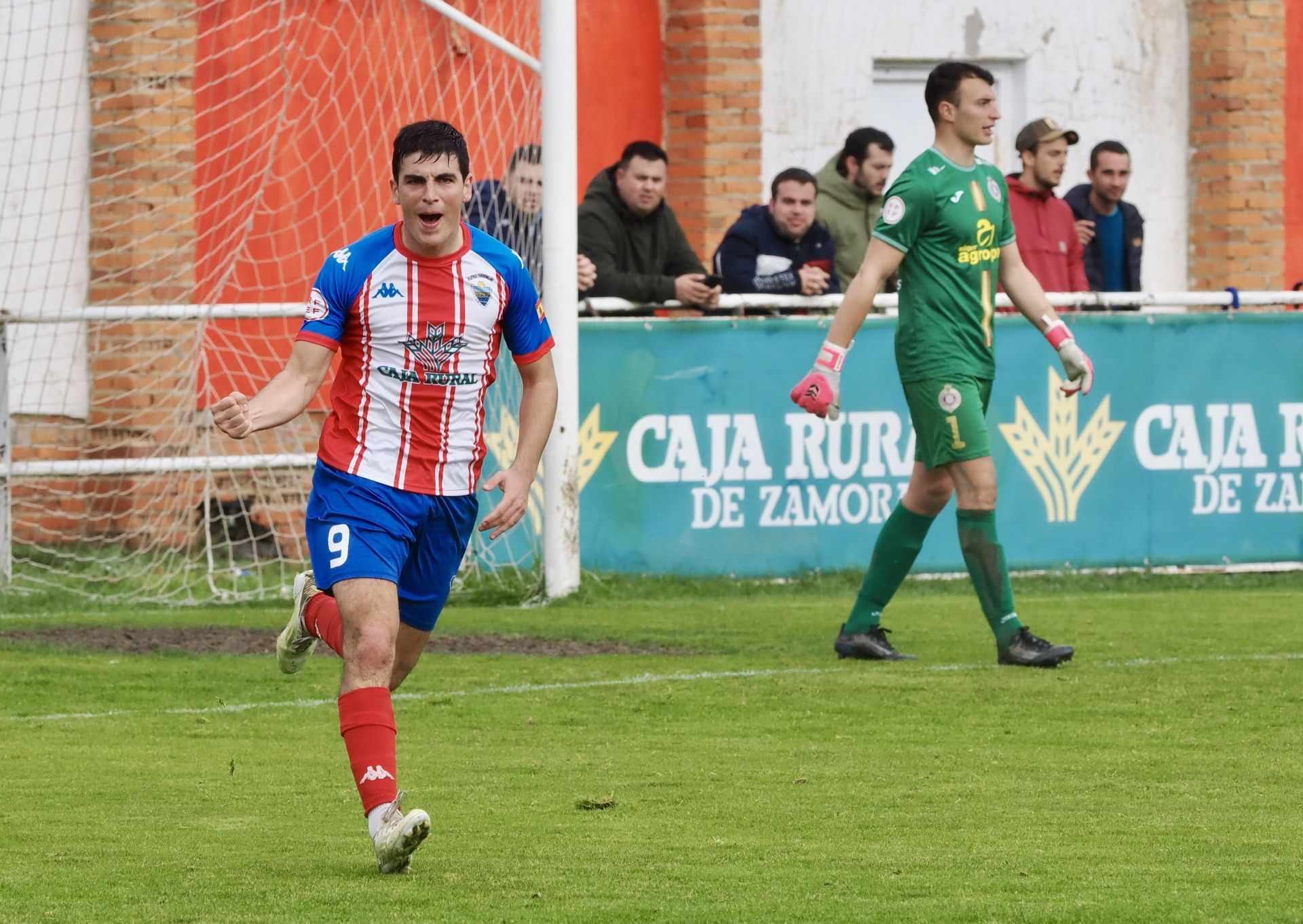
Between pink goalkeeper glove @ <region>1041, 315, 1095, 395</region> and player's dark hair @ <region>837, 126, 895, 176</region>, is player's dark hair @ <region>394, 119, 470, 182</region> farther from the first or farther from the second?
player's dark hair @ <region>837, 126, 895, 176</region>

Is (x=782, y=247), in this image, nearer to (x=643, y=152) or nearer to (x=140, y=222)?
(x=643, y=152)

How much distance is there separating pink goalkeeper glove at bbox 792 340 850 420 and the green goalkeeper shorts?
33 cm

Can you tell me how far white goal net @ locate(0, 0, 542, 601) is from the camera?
12.6 metres

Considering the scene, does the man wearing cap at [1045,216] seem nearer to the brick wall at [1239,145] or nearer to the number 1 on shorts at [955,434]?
the number 1 on shorts at [955,434]

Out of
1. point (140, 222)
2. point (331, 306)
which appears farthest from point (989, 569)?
point (140, 222)

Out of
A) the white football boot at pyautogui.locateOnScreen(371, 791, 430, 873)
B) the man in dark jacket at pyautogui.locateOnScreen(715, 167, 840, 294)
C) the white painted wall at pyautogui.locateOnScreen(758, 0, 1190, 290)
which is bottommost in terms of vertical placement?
the white football boot at pyautogui.locateOnScreen(371, 791, 430, 873)

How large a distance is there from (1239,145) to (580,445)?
9.36 m

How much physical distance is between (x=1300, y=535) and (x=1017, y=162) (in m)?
6.41

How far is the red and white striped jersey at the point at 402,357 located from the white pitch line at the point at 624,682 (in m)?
2.69

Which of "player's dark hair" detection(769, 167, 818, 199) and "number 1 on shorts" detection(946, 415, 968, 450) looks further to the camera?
"player's dark hair" detection(769, 167, 818, 199)

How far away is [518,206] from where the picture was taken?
1241cm

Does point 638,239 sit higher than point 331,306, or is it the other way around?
point 638,239

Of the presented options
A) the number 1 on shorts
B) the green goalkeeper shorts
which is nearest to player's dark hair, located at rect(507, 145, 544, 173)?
the green goalkeeper shorts

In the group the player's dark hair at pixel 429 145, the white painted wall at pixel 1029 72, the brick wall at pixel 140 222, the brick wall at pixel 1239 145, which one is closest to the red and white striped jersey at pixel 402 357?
the player's dark hair at pixel 429 145
